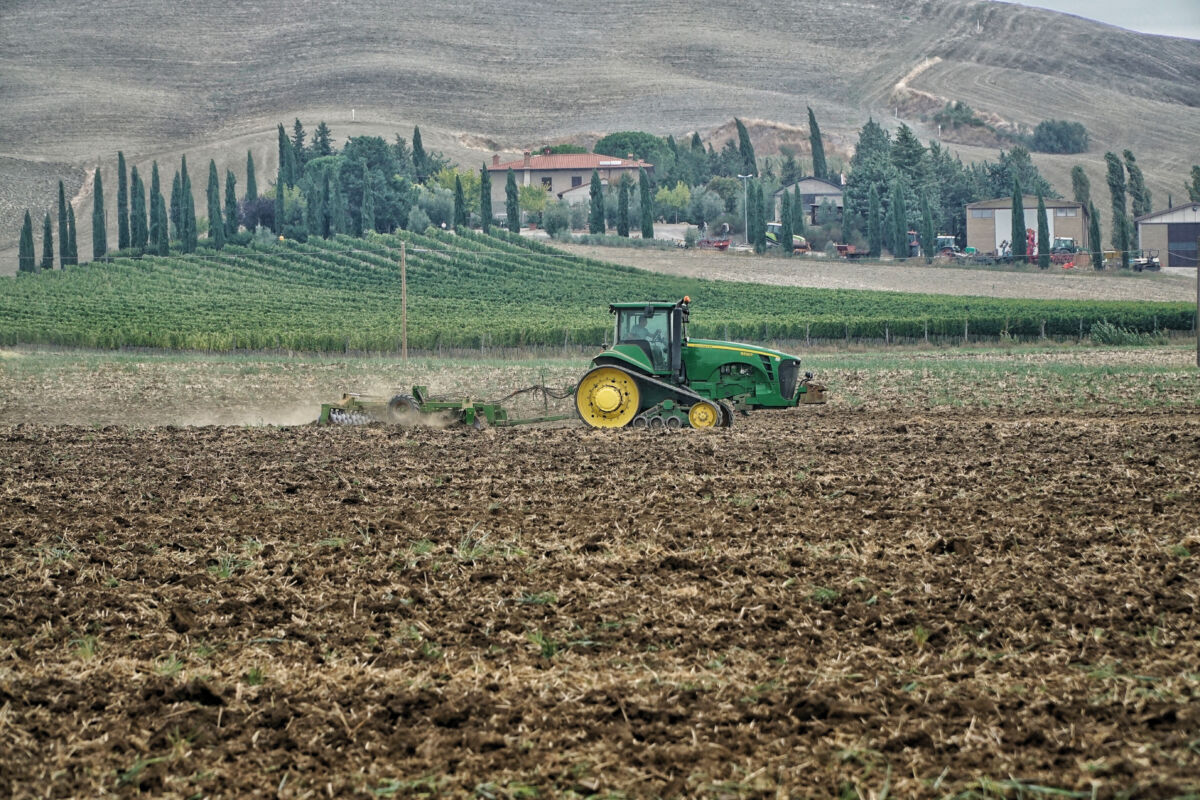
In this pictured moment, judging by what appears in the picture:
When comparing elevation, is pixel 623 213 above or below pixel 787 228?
above

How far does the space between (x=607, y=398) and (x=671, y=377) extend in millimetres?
1000

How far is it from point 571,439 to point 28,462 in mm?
7174

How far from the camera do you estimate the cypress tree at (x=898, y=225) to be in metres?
94.1

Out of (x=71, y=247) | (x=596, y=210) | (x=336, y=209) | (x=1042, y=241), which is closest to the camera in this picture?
(x=1042, y=241)

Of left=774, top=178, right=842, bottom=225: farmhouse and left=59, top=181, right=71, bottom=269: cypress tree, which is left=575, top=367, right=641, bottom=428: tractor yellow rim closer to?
left=59, top=181, right=71, bottom=269: cypress tree

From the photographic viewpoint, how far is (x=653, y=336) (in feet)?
70.3

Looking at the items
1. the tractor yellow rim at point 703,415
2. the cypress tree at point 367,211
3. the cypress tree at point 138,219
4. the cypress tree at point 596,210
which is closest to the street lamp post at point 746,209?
the cypress tree at point 596,210

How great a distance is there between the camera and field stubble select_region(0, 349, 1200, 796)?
24.1 ft

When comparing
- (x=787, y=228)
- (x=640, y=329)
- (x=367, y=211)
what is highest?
(x=367, y=211)

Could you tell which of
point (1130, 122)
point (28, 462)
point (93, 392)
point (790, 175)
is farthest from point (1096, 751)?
point (1130, 122)

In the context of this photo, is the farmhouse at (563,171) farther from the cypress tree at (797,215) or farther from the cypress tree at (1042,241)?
the cypress tree at (1042,241)

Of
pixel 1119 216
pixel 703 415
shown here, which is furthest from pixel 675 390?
pixel 1119 216

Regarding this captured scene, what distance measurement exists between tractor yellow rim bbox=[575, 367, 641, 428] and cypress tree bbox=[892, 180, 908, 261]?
246 feet

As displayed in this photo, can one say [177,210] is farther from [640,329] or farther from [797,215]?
[640,329]
